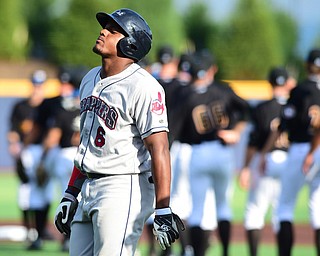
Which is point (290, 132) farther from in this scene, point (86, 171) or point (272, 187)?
point (86, 171)

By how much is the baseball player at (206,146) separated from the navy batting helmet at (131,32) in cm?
399

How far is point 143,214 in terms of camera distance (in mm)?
5363

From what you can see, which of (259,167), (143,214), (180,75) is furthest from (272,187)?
(143,214)

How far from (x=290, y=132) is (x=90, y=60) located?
27.2 meters

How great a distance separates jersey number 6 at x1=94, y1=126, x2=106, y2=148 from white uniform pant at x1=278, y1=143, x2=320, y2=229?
343 centimetres

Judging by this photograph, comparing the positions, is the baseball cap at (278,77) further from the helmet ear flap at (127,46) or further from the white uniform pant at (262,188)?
the helmet ear flap at (127,46)

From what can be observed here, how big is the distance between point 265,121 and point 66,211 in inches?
184

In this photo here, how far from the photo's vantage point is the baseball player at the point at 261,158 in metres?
9.88

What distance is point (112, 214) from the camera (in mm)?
5258

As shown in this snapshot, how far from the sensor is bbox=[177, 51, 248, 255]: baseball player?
30.9 ft

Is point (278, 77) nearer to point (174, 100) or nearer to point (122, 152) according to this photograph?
point (174, 100)

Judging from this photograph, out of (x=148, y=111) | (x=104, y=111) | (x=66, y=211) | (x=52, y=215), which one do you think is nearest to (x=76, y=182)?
(x=66, y=211)

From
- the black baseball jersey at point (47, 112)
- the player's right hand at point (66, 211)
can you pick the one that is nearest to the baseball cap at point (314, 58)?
the black baseball jersey at point (47, 112)

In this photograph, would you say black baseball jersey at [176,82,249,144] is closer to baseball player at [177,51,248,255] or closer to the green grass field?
baseball player at [177,51,248,255]
